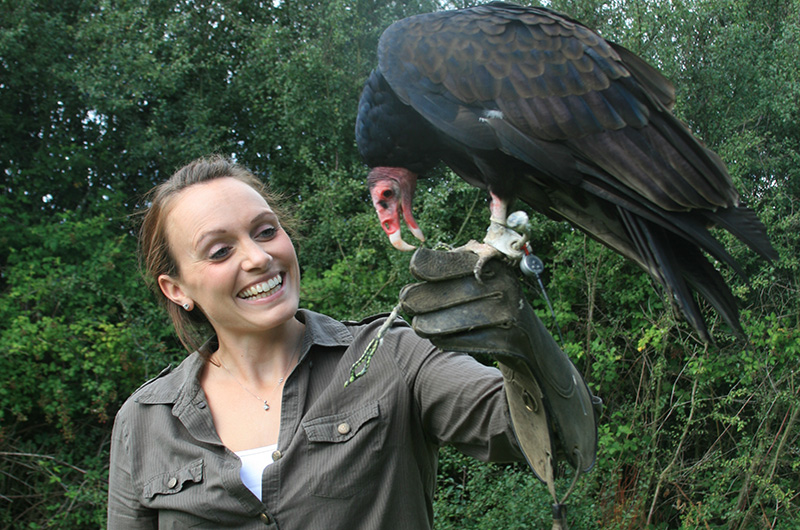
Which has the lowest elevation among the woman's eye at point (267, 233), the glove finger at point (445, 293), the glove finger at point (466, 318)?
the glove finger at point (466, 318)

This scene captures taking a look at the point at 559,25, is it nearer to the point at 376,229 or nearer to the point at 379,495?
the point at 379,495

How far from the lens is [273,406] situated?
1.35 metres

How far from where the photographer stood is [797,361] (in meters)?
3.04

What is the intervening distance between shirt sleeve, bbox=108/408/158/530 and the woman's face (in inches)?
14.3

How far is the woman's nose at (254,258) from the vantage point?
1279mm

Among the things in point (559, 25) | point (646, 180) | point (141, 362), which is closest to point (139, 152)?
point (141, 362)

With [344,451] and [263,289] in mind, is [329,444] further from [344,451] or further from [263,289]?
[263,289]

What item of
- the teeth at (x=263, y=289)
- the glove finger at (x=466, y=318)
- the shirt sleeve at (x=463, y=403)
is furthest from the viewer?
the teeth at (x=263, y=289)

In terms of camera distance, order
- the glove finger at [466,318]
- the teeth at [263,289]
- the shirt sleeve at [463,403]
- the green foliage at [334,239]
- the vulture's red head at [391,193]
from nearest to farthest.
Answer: the glove finger at [466,318] < the shirt sleeve at [463,403] < the teeth at [263,289] < the vulture's red head at [391,193] < the green foliage at [334,239]

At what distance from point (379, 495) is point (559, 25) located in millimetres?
1109

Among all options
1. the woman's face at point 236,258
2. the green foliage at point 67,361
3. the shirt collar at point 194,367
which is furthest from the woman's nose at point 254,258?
the green foliage at point 67,361

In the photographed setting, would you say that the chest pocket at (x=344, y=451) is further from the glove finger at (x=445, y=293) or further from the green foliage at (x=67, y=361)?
the green foliage at (x=67, y=361)

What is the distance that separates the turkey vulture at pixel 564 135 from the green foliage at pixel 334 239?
43.0 inches

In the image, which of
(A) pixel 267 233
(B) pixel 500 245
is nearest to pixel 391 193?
(A) pixel 267 233
